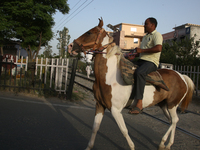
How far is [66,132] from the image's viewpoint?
4.30 m

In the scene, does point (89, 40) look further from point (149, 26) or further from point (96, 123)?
point (96, 123)

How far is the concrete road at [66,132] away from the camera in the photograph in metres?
3.61

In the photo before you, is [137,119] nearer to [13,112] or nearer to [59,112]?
[59,112]

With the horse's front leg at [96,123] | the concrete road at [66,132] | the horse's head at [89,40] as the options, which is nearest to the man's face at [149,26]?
the horse's head at [89,40]

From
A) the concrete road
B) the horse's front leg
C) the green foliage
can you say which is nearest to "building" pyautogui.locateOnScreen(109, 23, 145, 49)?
the green foliage

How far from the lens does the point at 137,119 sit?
6.06 meters

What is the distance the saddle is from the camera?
10.8ft

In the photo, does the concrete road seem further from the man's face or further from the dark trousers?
the man's face

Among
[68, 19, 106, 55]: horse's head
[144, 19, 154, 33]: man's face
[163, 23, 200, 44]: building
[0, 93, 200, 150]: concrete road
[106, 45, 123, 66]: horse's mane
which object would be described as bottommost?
[0, 93, 200, 150]: concrete road

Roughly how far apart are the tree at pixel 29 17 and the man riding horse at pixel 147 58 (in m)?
11.6

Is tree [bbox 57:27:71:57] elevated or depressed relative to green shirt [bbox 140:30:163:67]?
elevated

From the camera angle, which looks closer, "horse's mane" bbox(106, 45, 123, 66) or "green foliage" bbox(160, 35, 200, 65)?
"horse's mane" bbox(106, 45, 123, 66)

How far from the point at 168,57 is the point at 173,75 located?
49.0 feet

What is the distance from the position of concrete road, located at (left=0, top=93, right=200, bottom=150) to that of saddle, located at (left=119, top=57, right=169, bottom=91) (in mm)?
1449
